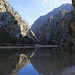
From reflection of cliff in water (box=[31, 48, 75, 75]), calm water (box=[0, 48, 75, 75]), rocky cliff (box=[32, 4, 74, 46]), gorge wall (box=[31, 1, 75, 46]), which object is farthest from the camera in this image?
rocky cliff (box=[32, 4, 74, 46])

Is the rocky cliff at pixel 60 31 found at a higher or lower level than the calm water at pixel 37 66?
lower

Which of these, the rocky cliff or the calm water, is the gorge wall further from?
the calm water

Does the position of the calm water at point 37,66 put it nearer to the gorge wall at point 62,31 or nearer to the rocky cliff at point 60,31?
the gorge wall at point 62,31

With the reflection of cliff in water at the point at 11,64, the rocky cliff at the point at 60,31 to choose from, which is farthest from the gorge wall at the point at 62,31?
the reflection of cliff in water at the point at 11,64

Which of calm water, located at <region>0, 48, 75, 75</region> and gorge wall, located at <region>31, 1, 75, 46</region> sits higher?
calm water, located at <region>0, 48, 75, 75</region>

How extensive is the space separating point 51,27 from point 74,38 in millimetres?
76447

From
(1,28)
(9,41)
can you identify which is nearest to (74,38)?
(9,41)

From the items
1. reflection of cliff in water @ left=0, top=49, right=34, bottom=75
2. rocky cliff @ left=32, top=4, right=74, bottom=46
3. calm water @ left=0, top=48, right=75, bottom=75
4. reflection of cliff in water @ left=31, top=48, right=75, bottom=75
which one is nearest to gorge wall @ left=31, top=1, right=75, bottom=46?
rocky cliff @ left=32, top=4, right=74, bottom=46

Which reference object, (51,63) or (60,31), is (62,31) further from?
(51,63)

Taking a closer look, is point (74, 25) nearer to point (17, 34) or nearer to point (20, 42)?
point (20, 42)

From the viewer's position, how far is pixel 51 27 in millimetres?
129750

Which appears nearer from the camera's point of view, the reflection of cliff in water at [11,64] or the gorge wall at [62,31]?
the reflection of cliff in water at [11,64]

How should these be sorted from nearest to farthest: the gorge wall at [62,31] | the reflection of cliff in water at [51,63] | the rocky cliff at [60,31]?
the reflection of cliff in water at [51,63]
the gorge wall at [62,31]
the rocky cliff at [60,31]

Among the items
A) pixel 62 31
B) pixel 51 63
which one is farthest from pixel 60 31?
pixel 51 63
